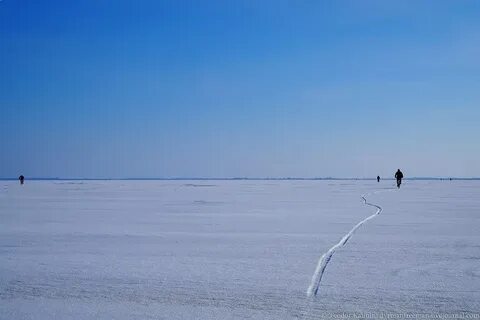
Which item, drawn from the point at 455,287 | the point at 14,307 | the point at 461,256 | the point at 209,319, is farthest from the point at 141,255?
the point at 461,256

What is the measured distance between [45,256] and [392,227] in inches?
256

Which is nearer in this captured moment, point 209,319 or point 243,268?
point 209,319

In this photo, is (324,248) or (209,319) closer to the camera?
(209,319)

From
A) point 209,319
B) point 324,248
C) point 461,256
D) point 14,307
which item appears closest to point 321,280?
point 209,319

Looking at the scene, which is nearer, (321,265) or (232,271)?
(232,271)

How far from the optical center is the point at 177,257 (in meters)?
6.02

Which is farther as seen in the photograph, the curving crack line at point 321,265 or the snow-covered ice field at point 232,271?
the curving crack line at point 321,265

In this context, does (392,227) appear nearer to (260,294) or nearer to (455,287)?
(455,287)

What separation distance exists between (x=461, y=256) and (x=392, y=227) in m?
3.14

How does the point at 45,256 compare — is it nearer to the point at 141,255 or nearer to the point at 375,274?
the point at 141,255

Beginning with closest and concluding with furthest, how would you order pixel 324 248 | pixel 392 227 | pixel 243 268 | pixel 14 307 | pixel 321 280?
pixel 14 307 < pixel 321 280 < pixel 243 268 < pixel 324 248 < pixel 392 227

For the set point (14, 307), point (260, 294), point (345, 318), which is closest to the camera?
point (345, 318)

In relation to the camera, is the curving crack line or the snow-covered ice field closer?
the snow-covered ice field

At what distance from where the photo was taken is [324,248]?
657cm
